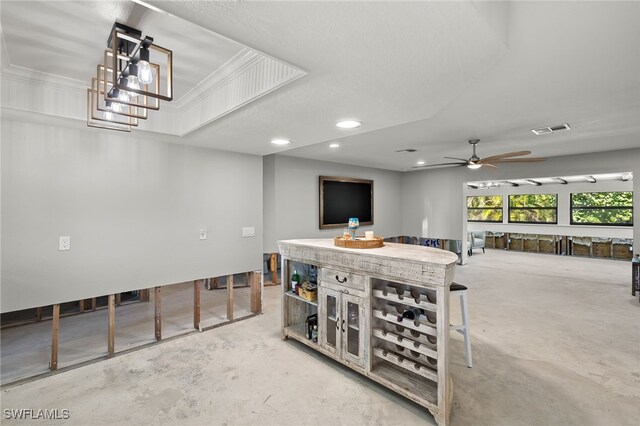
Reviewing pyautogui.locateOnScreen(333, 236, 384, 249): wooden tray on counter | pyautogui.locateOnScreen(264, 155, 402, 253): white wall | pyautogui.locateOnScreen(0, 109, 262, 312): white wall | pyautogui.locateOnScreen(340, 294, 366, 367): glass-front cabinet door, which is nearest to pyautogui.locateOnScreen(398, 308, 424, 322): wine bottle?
pyautogui.locateOnScreen(340, 294, 366, 367): glass-front cabinet door

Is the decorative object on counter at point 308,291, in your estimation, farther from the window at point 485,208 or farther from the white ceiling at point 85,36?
the window at point 485,208

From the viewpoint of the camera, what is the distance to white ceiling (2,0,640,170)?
46.7 inches

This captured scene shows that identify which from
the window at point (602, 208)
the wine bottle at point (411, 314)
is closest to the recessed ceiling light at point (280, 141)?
the wine bottle at point (411, 314)

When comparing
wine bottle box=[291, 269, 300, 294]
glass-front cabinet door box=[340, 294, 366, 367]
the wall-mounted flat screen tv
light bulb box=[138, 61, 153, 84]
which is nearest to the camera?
light bulb box=[138, 61, 153, 84]

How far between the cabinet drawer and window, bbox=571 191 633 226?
930 cm

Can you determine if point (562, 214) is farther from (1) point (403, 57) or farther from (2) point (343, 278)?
(1) point (403, 57)

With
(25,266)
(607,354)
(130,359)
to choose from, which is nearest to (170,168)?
(25,266)

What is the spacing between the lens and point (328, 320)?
263cm

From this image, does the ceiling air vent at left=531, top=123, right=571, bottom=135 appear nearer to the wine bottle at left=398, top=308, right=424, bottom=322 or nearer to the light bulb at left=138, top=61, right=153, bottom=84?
the wine bottle at left=398, top=308, right=424, bottom=322

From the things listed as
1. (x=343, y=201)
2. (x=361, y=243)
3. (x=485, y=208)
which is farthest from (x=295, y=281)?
(x=485, y=208)

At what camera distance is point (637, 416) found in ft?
6.40

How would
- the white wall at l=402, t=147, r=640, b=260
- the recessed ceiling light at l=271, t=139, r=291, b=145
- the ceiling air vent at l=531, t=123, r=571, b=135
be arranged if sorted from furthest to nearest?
the white wall at l=402, t=147, r=640, b=260 < the ceiling air vent at l=531, t=123, r=571, b=135 < the recessed ceiling light at l=271, t=139, r=291, b=145

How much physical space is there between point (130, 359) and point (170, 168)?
1.93 metres

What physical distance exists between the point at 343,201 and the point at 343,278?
3.98 m
